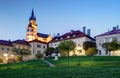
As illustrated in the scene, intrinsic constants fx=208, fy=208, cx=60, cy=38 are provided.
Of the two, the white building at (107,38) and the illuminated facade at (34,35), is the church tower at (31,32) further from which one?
the white building at (107,38)

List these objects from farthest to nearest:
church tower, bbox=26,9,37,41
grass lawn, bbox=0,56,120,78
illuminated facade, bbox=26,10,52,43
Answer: church tower, bbox=26,9,37,41 < illuminated facade, bbox=26,10,52,43 < grass lawn, bbox=0,56,120,78

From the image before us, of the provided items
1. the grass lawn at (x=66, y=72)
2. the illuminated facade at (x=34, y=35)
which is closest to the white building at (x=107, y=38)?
the grass lawn at (x=66, y=72)

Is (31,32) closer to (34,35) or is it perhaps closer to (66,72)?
(34,35)

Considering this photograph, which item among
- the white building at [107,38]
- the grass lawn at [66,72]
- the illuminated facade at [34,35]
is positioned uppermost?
the illuminated facade at [34,35]

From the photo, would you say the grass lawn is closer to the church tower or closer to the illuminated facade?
the illuminated facade

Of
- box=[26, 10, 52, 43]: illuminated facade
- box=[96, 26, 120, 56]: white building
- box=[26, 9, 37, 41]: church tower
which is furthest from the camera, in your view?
box=[26, 9, 37, 41]: church tower

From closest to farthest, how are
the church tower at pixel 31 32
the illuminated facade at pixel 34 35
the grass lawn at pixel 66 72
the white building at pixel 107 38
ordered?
the grass lawn at pixel 66 72, the white building at pixel 107 38, the illuminated facade at pixel 34 35, the church tower at pixel 31 32

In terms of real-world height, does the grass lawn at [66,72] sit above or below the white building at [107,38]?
below

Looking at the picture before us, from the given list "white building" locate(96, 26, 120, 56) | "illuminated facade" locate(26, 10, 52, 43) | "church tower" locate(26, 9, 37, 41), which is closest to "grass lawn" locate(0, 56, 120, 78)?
"white building" locate(96, 26, 120, 56)

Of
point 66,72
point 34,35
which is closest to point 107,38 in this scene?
point 34,35

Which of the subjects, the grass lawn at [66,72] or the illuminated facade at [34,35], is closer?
the grass lawn at [66,72]

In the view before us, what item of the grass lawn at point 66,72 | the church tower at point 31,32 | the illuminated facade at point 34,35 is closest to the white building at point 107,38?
the grass lawn at point 66,72

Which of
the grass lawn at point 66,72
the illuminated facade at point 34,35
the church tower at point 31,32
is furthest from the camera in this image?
the church tower at point 31,32

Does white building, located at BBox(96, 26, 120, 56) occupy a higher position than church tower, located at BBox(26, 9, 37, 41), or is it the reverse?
church tower, located at BBox(26, 9, 37, 41)
